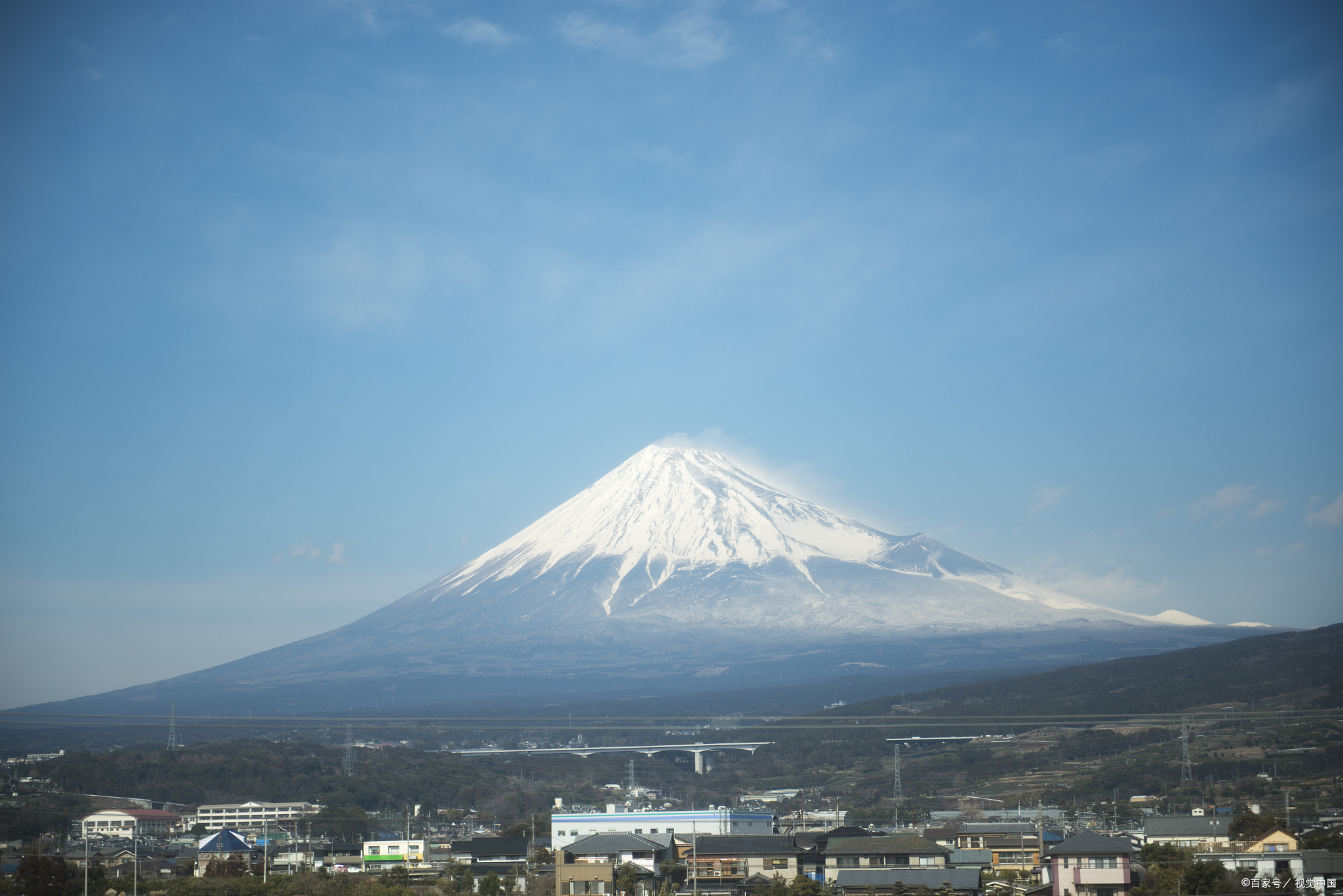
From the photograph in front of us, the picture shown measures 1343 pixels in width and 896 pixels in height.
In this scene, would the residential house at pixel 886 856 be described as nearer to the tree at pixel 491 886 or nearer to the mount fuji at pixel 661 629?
the tree at pixel 491 886

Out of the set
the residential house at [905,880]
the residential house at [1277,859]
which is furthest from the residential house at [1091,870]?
the residential house at [1277,859]

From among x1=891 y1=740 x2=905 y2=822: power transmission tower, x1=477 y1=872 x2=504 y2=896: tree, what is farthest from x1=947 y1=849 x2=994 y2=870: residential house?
x1=891 y1=740 x2=905 y2=822: power transmission tower

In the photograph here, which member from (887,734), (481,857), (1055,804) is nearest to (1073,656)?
(887,734)

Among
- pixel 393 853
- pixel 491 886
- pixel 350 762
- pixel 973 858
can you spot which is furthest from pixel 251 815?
pixel 973 858

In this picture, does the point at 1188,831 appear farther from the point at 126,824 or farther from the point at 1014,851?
the point at 126,824

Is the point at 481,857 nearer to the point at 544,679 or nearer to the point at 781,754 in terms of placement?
the point at 781,754

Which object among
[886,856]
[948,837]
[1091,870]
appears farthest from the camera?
[948,837]

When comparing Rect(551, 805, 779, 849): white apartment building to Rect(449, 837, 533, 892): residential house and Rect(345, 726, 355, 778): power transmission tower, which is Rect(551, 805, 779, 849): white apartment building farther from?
Rect(345, 726, 355, 778): power transmission tower
